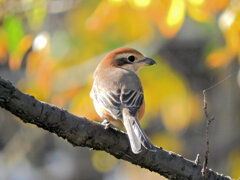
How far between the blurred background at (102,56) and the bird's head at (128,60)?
37cm


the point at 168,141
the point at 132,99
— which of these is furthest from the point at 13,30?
the point at 168,141

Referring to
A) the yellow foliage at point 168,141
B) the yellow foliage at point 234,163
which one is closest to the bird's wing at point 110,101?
the yellow foliage at point 234,163

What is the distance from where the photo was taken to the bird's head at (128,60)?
5.31 meters

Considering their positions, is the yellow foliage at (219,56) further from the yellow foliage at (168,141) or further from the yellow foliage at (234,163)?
the yellow foliage at (168,141)

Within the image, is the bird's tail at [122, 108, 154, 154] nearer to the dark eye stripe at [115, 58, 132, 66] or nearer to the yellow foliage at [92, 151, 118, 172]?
the dark eye stripe at [115, 58, 132, 66]

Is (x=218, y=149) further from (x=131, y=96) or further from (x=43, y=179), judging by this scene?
(x=131, y=96)

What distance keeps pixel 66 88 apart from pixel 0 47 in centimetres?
102

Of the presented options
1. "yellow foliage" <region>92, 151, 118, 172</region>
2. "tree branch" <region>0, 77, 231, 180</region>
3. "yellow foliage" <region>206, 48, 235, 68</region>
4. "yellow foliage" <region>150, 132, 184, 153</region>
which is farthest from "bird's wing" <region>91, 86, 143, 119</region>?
"yellow foliage" <region>150, 132, 184, 153</region>

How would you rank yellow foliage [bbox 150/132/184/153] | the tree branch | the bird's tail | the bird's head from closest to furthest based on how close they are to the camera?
1. the tree branch
2. the bird's tail
3. the bird's head
4. yellow foliage [bbox 150/132/184/153]

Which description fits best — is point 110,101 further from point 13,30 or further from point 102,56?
point 102,56

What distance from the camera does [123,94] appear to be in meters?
4.56

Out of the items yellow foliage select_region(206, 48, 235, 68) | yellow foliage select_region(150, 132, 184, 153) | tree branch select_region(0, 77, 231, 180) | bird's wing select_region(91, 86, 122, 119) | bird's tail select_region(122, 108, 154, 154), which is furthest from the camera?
yellow foliage select_region(150, 132, 184, 153)

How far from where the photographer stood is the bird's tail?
11.7ft

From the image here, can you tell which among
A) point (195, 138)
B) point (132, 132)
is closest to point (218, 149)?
point (195, 138)
